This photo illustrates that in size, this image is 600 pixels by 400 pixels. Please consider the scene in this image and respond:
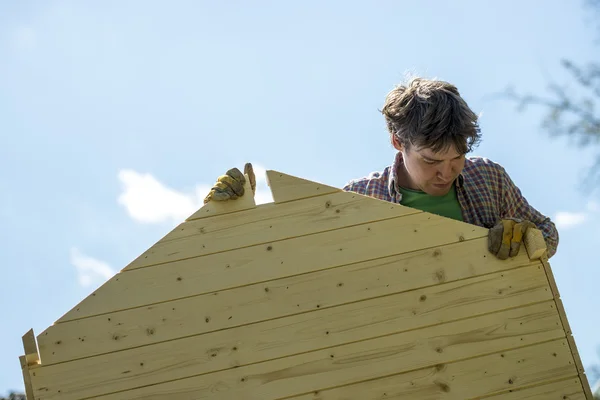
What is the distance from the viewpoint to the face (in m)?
3.47

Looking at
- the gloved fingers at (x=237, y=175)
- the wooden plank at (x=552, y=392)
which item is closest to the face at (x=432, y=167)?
the gloved fingers at (x=237, y=175)

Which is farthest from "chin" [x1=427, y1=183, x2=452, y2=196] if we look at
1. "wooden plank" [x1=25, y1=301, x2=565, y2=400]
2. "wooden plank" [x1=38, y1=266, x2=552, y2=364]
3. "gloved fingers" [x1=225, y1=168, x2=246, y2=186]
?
"gloved fingers" [x1=225, y1=168, x2=246, y2=186]

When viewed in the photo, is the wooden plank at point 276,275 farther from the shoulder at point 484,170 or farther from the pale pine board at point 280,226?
the shoulder at point 484,170

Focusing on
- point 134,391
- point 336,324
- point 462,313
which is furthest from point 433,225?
point 134,391

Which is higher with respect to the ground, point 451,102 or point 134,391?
point 451,102

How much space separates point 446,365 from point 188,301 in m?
1.03

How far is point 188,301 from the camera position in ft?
9.89

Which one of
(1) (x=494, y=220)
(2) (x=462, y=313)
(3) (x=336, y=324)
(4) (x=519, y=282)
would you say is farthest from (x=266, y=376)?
(1) (x=494, y=220)

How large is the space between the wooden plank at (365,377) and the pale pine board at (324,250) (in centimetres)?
34

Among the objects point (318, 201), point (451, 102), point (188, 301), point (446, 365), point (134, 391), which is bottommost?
point (446, 365)

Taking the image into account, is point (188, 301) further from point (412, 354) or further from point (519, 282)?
point (519, 282)

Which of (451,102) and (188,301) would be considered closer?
(188,301)

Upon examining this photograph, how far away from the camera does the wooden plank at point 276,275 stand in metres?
3.01

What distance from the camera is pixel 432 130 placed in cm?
345
